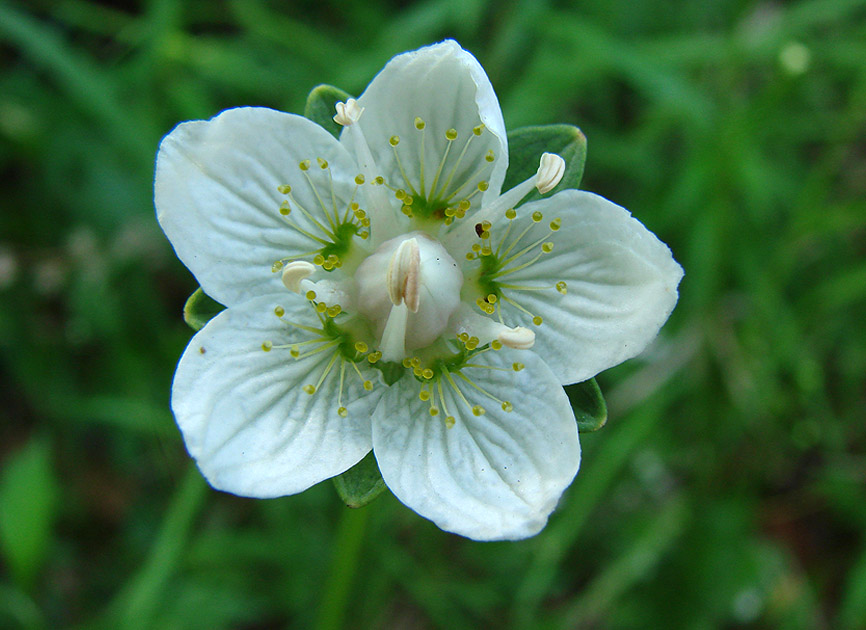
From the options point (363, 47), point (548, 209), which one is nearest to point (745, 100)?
point (363, 47)

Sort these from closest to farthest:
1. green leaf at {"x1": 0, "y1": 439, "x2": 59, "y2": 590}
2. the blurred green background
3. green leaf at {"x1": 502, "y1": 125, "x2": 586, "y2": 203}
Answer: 1. green leaf at {"x1": 502, "y1": 125, "x2": 586, "y2": 203}
2. green leaf at {"x1": 0, "y1": 439, "x2": 59, "y2": 590}
3. the blurred green background

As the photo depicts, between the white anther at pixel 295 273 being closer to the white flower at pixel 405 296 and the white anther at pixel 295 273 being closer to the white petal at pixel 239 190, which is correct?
the white flower at pixel 405 296

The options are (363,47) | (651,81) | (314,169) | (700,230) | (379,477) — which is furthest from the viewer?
(363,47)

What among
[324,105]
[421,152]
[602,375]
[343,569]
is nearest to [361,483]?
[343,569]

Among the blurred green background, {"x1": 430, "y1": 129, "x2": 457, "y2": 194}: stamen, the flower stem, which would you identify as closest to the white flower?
{"x1": 430, "y1": 129, "x2": 457, "y2": 194}: stamen

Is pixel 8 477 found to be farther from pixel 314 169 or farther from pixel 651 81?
pixel 651 81

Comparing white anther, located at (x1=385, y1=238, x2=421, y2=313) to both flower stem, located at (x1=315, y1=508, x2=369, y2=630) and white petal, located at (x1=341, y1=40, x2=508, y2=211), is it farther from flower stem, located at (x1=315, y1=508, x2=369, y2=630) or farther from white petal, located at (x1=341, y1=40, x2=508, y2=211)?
flower stem, located at (x1=315, y1=508, x2=369, y2=630)
